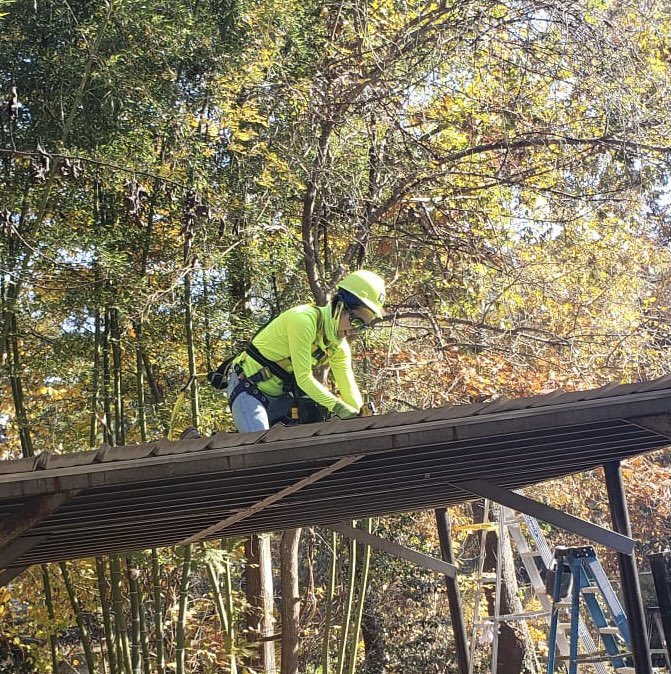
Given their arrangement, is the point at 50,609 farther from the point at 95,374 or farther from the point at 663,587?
the point at 663,587

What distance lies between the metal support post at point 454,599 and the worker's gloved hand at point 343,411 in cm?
339

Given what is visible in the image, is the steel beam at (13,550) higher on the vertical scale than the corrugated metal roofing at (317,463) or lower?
lower

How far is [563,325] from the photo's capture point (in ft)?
37.2

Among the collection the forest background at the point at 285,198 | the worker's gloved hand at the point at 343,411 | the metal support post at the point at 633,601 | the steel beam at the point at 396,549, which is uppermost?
the forest background at the point at 285,198

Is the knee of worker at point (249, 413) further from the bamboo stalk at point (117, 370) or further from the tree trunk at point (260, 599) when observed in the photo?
the tree trunk at point (260, 599)

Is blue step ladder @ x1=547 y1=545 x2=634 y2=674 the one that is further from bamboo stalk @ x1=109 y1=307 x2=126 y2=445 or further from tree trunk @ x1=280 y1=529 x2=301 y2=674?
bamboo stalk @ x1=109 y1=307 x2=126 y2=445

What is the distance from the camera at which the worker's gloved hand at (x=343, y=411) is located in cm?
443

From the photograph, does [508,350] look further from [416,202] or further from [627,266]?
[627,266]

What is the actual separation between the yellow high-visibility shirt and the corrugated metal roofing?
431 mm

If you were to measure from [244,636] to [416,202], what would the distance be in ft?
19.0

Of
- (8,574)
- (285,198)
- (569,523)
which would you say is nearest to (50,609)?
(8,574)

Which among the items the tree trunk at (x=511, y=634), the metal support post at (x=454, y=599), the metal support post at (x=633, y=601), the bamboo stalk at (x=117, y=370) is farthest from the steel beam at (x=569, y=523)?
the tree trunk at (x=511, y=634)

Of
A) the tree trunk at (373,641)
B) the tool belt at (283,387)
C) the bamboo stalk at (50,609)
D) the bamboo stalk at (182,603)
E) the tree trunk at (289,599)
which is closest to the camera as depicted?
the tool belt at (283,387)

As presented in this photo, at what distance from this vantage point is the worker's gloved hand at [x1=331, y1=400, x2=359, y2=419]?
443 cm
